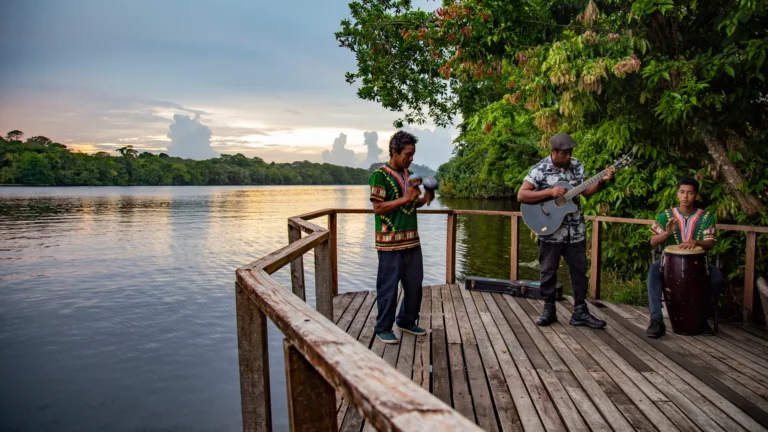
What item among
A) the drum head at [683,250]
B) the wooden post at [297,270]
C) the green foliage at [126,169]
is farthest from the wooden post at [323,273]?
the green foliage at [126,169]

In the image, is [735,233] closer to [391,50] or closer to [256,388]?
[256,388]

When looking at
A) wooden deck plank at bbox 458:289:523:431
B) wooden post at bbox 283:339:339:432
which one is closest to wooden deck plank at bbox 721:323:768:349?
wooden deck plank at bbox 458:289:523:431

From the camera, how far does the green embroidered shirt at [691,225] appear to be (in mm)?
4246

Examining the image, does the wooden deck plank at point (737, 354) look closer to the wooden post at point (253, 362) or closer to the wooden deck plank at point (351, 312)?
the wooden deck plank at point (351, 312)

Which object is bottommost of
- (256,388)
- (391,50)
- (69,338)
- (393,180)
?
(69,338)

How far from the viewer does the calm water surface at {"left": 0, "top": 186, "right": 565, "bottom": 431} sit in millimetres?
8234

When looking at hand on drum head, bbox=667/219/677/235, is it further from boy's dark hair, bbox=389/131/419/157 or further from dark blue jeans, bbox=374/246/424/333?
boy's dark hair, bbox=389/131/419/157

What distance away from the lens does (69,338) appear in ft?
38.1

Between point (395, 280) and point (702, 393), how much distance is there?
204 cm

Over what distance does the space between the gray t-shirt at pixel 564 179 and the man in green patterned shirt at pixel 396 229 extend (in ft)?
3.45

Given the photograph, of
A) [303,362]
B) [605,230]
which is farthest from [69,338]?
[303,362]

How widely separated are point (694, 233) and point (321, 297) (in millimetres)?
3011

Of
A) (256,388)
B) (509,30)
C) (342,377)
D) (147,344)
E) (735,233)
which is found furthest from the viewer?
(147,344)

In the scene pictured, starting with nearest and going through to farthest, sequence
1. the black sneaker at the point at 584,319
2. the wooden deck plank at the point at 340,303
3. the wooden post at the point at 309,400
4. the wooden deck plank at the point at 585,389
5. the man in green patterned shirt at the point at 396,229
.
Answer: the wooden post at the point at 309,400 → the wooden deck plank at the point at 585,389 → the man in green patterned shirt at the point at 396,229 → the black sneaker at the point at 584,319 → the wooden deck plank at the point at 340,303
